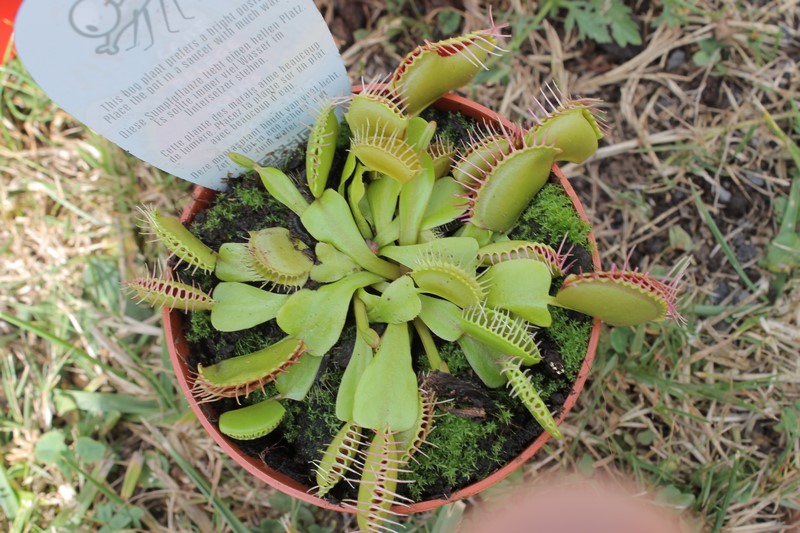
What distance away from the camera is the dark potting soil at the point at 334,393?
1301 mm

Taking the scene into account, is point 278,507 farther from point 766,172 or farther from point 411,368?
point 766,172

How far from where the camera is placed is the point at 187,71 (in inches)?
45.6

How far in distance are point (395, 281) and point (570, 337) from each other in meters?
0.39

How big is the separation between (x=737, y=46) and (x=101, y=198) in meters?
2.07

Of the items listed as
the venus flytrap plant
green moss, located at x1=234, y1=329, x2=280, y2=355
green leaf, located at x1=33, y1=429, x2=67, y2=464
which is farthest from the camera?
green leaf, located at x1=33, y1=429, x2=67, y2=464

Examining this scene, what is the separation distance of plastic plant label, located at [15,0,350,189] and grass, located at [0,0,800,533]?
0.66m

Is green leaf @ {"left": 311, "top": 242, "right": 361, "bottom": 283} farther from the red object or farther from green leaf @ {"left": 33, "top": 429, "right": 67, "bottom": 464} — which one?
green leaf @ {"left": 33, "top": 429, "right": 67, "bottom": 464}

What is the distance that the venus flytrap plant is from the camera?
1.21 meters

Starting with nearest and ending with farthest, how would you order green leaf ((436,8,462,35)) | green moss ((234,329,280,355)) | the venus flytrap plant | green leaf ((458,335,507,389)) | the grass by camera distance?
the venus flytrap plant, green leaf ((458,335,507,389)), green moss ((234,329,280,355)), the grass, green leaf ((436,8,462,35))

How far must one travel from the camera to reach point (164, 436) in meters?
1.83

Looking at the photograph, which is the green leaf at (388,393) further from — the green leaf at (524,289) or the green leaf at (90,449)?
the green leaf at (90,449)

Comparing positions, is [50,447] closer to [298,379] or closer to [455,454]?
[298,379]

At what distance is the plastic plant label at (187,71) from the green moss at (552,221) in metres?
0.50

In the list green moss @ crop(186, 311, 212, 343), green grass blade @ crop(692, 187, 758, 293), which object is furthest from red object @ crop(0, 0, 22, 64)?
green grass blade @ crop(692, 187, 758, 293)
